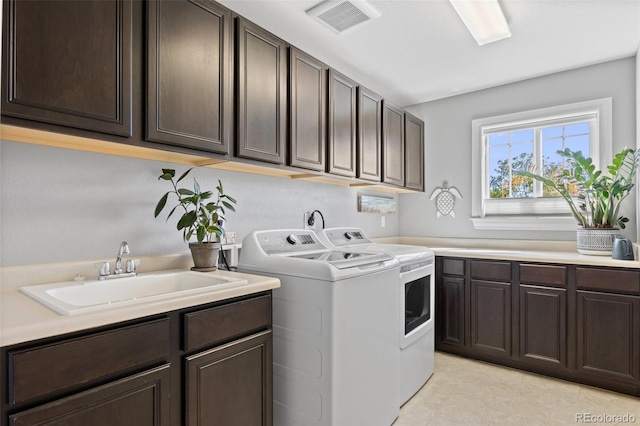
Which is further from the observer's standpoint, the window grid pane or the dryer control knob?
the window grid pane

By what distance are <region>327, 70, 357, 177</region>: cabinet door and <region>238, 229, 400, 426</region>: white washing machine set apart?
0.76m

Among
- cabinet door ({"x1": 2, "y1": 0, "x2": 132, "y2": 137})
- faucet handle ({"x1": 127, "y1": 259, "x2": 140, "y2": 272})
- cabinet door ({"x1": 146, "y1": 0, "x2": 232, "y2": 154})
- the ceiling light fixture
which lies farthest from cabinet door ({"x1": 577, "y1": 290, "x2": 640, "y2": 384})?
cabinet door ({"x1": 2, "y1": 0, "x2": 132, "y2": 137})

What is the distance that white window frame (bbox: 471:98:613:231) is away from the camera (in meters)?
2.99

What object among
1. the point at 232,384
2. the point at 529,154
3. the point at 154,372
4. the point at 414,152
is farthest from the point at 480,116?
the point at 154,372

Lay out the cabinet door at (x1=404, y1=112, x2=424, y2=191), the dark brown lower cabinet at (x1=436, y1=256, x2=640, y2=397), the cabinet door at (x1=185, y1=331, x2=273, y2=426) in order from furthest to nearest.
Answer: the cabinet door at (x1=404, y1=112, x2=424, y2=191), the dark brown lower cabinet at (x1=436, y1=256, x2=640, y2=397), the cabinet door at (x1=185, y1=331, x2=273, y2=426)

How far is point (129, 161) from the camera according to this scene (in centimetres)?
180

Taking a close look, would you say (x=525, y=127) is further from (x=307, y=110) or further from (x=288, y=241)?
(x=288, y=241)

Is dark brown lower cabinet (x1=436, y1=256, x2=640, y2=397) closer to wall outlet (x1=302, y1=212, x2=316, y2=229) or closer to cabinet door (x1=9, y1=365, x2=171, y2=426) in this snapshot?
wall outlet (x1=302, y1=212, x2=316, y2=229)

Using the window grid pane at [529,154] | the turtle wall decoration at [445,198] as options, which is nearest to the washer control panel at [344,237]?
the turtle wall decoration at [445,198]

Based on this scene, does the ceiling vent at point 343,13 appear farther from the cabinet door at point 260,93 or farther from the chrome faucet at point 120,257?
the chrome faucet at point 120,257

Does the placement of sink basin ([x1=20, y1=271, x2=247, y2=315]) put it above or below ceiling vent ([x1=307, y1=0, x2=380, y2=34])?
below

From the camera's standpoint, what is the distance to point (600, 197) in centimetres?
274

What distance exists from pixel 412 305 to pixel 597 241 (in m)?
1.54

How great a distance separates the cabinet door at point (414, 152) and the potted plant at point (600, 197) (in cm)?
110
